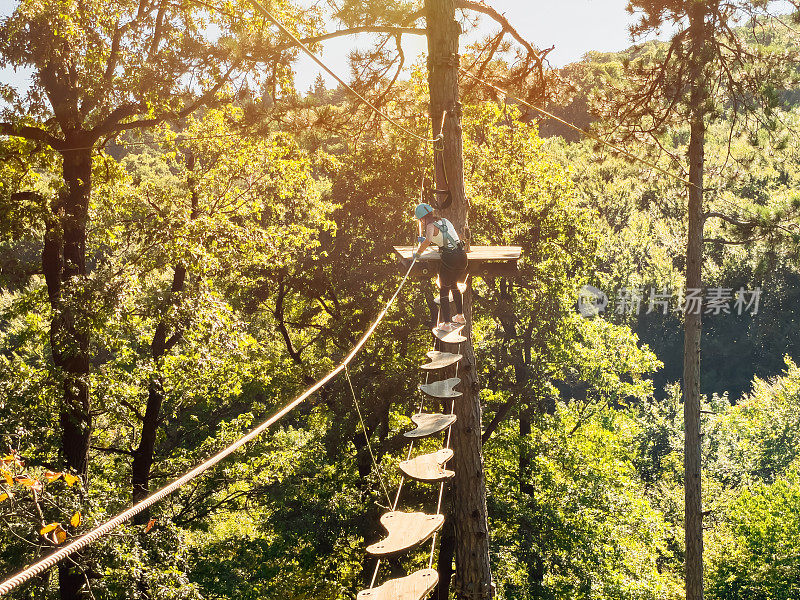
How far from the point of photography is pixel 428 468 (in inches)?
195

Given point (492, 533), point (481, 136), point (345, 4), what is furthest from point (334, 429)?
point (345, 4)

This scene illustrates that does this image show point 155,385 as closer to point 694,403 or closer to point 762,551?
point 694,403

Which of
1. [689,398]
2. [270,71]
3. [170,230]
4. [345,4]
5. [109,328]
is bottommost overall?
[689,398]

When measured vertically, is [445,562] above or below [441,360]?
below

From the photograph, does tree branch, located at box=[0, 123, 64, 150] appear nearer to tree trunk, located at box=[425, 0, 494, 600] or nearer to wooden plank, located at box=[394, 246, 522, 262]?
wooden plank, located at box=[394, 246, 522, 262]

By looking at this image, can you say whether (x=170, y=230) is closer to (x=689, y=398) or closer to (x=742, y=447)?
(x=689, y=398)

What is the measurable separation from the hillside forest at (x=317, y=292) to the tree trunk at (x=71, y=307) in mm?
47

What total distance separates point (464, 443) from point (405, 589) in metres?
2.93

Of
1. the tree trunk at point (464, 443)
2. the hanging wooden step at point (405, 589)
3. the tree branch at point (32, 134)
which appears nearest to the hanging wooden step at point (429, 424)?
the tree trunk at point (464, 443)

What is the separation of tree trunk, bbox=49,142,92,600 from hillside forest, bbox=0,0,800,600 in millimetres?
47

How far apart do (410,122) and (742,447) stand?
25377mm

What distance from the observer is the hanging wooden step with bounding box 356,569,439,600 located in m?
3.52

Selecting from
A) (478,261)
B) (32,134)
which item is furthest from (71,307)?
(478,261)

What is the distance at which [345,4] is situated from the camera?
8680 mm
